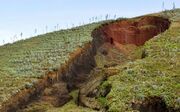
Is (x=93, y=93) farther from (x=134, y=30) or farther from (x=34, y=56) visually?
(x=134, y=30)

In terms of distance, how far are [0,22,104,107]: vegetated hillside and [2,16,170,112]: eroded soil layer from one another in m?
0.69

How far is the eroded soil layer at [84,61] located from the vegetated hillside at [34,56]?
2.26ft

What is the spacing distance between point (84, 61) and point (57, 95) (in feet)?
25.8

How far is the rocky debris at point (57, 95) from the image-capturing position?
4488 centimetres

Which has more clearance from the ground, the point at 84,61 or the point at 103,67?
the point at 84,61

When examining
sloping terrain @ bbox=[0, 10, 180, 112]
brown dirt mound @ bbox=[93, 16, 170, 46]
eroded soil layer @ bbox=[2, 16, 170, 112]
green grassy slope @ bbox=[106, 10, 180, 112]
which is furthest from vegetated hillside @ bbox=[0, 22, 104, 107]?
green grassy slope @ bbox=[106, 10, 180, 112]

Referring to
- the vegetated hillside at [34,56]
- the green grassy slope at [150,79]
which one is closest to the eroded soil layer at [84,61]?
the vegetated hillside at [34,56]

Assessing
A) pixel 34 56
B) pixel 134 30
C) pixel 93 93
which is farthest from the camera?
pixel 134 30

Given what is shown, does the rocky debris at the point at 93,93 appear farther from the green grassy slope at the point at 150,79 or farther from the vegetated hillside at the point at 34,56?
the vegetated hillside at the point at 34,56

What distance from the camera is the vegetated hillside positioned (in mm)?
47500

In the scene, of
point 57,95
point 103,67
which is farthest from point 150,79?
point 103,67

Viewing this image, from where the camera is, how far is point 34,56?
55750 millimetres

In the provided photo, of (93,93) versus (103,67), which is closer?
(93,93)

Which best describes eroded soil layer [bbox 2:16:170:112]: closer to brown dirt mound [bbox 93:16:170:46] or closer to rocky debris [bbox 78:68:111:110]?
brown dirt mound [bbox 93:16:170:46]
